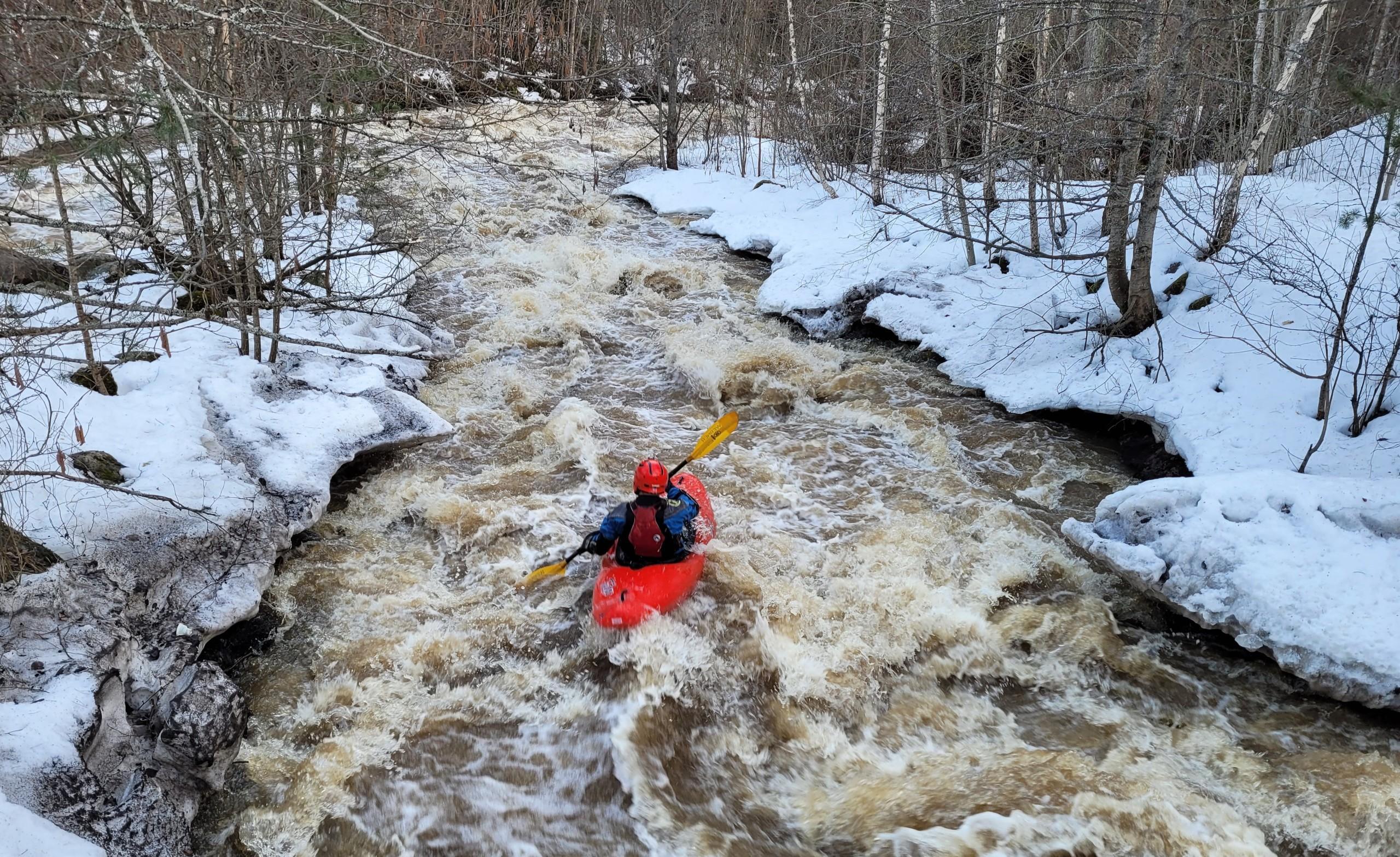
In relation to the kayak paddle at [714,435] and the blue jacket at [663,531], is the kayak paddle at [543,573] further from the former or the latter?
the kayak paddle at [714,435]

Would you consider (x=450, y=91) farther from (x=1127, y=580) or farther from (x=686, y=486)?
(x=1127, y=580)

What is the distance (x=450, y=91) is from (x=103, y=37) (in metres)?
1.26

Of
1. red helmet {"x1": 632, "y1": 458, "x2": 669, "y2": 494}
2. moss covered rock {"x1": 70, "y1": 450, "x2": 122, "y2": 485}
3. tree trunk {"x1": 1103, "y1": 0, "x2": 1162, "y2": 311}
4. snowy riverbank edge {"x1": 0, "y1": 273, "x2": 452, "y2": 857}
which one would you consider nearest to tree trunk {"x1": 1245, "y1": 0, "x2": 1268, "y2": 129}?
tree trunk {"x1": 1103, "y1": 0, "x2": 1162, "y2": 311}

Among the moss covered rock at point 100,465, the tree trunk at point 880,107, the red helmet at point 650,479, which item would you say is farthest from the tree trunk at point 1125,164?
the moss covered rock at point 100,465

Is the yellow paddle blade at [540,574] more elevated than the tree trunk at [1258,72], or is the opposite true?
the tree trunk at [1258,72]

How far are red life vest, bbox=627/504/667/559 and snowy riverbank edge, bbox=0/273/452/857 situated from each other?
5.10 feet

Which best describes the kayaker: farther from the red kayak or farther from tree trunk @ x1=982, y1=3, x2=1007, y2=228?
tree trunk @ x1=982, y1=3, x2=1007, y2=228

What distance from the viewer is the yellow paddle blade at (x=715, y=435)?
5.54 meters

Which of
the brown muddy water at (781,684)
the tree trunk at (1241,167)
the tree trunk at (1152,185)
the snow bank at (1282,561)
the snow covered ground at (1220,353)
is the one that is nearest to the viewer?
the brown muddy water at (781,684)

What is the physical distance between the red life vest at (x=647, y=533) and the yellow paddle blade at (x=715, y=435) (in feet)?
3.54

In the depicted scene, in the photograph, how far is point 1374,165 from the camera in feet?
22.0

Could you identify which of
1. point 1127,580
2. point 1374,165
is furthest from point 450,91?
point 1374,165

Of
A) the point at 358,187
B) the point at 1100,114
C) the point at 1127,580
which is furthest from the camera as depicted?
the point at 358,187

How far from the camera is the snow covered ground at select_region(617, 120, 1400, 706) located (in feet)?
12.9
